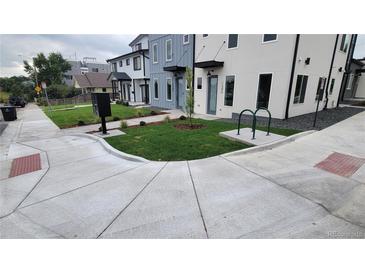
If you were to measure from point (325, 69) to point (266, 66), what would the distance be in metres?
5.08

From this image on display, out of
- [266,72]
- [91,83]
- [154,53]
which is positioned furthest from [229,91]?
[91,83]

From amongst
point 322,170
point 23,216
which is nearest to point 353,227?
point 322,170

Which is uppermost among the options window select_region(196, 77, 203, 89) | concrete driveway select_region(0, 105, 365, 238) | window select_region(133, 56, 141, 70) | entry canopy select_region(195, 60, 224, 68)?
window select_region(133, 56, 141, 70)

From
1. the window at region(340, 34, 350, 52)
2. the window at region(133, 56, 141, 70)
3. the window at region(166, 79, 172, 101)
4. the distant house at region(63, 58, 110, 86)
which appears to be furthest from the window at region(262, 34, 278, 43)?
the distant house at region(63, 58, 110, 86)

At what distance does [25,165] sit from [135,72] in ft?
62.5

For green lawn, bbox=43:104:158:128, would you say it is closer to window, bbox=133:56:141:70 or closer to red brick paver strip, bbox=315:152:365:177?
window, bbox=133:56:141:70

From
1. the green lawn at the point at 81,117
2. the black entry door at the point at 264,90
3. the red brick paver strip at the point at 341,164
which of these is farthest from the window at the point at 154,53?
the red brick paver strip at the point at 341,164

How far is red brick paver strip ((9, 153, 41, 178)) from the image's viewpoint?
4473 mm

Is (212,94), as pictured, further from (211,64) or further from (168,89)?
(168,89)

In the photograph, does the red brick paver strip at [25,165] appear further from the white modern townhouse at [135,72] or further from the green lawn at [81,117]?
the white modern townhouse at [135,72]

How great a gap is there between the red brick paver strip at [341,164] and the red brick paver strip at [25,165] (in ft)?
22.3

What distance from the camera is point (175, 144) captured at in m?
5.97

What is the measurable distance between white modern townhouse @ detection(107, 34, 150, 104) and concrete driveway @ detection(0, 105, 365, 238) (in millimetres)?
16838

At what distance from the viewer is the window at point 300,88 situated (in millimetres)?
9268
